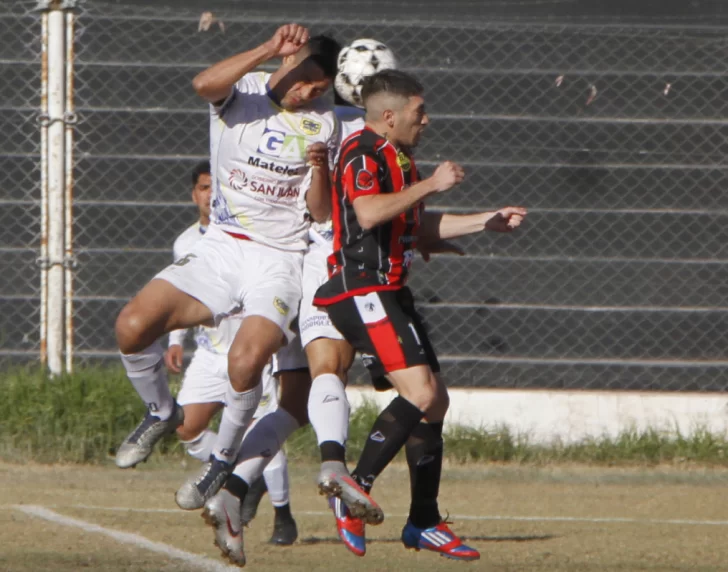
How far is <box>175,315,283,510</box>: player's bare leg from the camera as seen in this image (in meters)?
5.91

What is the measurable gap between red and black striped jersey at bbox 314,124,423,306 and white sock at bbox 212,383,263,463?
55 centimetres

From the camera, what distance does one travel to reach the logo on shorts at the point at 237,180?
6.32m

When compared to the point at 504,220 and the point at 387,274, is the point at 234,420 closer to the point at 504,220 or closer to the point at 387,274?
the point at 387,274

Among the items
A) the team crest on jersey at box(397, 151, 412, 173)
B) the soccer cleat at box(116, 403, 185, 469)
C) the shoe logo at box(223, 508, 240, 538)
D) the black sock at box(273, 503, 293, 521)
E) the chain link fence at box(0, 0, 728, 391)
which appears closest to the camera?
the shoe logo at box(223, 508, 240, 538)

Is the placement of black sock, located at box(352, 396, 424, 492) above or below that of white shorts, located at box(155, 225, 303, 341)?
below

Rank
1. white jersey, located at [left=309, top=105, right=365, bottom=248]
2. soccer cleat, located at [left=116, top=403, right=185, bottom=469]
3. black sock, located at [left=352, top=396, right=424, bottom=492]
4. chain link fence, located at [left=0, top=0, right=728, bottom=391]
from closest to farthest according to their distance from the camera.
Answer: black sock, located at [left=352, top=396, right=424, bottom=492] → soccer cleat, located at [left=116, top=403, right=185, bottom=469] → white jersey, located at [left=309, top=105, right=365, bottom=248] → chain link fence, located at [left=0, top=0, right=728, bottom=391]

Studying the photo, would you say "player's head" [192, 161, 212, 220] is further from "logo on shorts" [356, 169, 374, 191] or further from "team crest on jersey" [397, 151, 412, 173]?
"logo on shorts" [356, 169, 374, 191]

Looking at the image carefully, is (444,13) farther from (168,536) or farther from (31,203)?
(168,536)

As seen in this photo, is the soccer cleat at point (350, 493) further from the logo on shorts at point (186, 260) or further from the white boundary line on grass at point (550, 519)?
the white boundary line on grass at point (550, 519)

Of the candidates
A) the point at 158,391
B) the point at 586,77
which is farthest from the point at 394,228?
the point at 586,77

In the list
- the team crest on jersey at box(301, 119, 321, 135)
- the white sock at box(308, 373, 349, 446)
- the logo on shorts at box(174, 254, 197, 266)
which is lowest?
the white sock at box(308, 373, 349, 446)

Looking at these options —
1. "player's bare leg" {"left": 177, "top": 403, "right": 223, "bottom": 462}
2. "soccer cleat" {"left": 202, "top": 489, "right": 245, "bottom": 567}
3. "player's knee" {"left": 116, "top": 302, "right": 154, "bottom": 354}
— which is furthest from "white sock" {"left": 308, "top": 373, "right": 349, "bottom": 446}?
"player's bare leg" {"left": 177, "top": 403, "right": 223, "bottom": 462}

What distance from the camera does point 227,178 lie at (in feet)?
20.9

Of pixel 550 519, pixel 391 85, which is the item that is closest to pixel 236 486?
pixel 391 85
